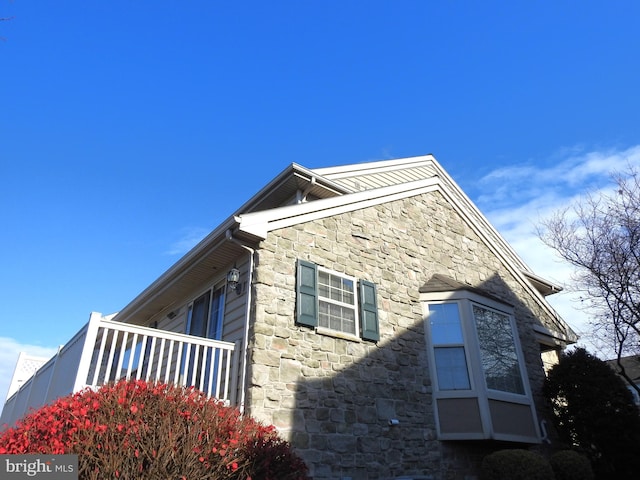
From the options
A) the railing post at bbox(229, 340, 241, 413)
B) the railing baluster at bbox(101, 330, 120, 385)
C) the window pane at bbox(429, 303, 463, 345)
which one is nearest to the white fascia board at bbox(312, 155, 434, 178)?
the window pane at bbox(429, 303, 463, 345)

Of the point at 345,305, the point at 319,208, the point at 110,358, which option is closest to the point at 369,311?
the point at 345,305

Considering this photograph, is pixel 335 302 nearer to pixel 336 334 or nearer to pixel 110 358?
pixel 336 334

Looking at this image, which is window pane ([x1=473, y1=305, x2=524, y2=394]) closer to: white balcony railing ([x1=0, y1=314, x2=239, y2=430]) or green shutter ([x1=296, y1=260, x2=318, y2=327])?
green shutter ([x1=296, y1=260, x2=318, y2=327])

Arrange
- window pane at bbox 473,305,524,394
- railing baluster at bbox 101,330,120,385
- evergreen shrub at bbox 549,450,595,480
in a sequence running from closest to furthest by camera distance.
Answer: railing baluster at bbox 101,330,120,385 → evergreen shrub at bbox 549,450,595,480 → window pane at bbox 473,305,524,394

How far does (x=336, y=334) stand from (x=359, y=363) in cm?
65

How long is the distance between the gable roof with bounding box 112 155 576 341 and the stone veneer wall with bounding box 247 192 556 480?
10.6 inches

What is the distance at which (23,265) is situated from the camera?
10531mm

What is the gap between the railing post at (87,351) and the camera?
5.27m

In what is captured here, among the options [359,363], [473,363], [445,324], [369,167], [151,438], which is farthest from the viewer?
[369,167]

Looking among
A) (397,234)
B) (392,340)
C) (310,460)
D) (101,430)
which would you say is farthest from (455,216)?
(101,430)

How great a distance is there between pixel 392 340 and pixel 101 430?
17.7 feet

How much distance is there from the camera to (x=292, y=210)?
751 cm

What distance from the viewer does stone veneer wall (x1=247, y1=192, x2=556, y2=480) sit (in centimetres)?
633

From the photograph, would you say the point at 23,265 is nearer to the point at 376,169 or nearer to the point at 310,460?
the point at 310,460
